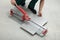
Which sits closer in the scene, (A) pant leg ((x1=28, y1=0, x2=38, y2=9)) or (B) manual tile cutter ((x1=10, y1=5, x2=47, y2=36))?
(B) manual tile cutter ((x1=10, y1=5, x2=47, y2=36))

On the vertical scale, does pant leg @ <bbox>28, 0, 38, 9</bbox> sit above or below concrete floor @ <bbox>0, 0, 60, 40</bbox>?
above

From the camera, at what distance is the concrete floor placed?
8.63 feet

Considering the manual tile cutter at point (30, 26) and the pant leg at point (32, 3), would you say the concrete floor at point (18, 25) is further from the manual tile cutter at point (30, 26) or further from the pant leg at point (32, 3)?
the pant leg at point (32, 3)

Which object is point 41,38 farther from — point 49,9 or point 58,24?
point 49,9

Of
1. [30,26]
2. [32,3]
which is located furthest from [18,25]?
[32,3]

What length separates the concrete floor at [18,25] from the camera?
8.63ft

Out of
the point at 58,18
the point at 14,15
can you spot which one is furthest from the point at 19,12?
the point at 58,18

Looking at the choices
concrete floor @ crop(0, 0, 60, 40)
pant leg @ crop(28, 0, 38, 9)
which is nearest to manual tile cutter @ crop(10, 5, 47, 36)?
concrete floor @ crop(0, 0, 60, 40)

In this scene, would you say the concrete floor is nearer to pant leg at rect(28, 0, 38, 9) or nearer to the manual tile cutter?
the manual tile cutter

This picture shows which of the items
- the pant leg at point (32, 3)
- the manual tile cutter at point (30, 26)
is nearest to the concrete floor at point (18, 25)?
the manual tile cutter at point (30, 26)

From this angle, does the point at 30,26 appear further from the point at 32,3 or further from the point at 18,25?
the point at 32,3

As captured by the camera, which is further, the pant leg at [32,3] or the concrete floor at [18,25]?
the pant leg at [32,3]

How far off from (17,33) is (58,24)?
0.76 meters

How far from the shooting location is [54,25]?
2.88 metres
